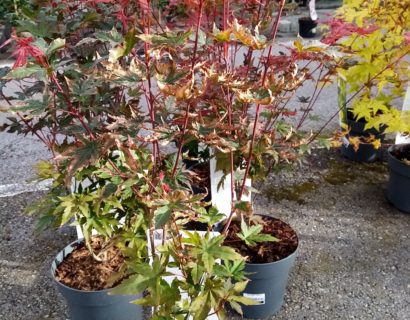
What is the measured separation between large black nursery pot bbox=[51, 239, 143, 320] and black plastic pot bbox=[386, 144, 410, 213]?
162 cm

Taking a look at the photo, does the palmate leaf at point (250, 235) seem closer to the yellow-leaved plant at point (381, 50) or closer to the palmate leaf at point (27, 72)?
the palmate leaf at point (27, 72)

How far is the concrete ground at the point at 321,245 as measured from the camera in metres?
1.96

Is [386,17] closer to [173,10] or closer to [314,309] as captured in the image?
[173,10]

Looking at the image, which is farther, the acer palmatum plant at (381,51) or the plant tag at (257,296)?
the acer palmatum plant at (381,51)

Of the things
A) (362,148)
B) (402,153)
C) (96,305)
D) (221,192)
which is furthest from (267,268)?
(362,148)

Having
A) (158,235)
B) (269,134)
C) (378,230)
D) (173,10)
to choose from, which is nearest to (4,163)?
(173,10)

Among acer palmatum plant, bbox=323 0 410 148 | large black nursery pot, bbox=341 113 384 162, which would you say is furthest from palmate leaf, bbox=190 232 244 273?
large black nursery pot, bbox=341 113 384 162

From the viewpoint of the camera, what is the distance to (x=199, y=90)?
1090 millimetres

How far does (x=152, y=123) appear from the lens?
129cm

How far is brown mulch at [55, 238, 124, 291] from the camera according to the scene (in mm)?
1717

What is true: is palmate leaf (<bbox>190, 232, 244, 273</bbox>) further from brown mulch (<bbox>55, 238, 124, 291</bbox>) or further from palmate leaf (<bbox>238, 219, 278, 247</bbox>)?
brown mulch (<bbox>55, 238, 124, 291</bbox>)

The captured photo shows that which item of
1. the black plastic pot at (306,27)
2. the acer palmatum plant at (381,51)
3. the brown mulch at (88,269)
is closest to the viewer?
the brown mulch at (88,269)

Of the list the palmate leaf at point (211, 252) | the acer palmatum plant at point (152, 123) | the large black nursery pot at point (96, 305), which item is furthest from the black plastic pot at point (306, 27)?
the palmate leaf at point (211, 252)

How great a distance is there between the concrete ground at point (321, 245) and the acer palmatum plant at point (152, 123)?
17.3 inches
